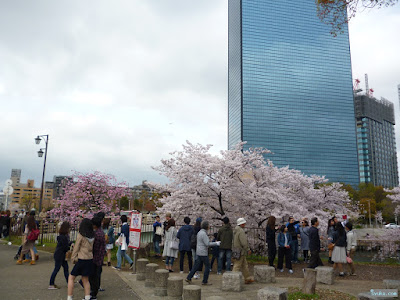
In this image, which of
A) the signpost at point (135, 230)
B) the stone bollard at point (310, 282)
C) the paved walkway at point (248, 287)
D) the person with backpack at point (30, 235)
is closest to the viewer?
the stone bollard at point (310, 282)

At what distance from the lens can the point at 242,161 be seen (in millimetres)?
16703

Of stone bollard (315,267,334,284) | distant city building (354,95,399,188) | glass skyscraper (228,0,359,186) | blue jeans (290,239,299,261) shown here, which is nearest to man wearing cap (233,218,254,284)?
stone bollard (315,267,334,284)

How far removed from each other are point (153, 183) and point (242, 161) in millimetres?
5452

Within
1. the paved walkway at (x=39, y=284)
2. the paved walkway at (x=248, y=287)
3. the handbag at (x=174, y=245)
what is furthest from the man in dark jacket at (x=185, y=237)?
the paved walkway at (x=39, y=284)

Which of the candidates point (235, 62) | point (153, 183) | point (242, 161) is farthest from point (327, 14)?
point (235, 62)

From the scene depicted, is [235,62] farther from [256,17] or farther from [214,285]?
[214,285]

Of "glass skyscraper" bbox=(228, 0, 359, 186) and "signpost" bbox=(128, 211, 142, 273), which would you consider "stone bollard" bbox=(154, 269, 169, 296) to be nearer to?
"signpost" bbox=(128, 211, 142, 273)

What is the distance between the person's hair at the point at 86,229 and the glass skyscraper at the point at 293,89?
106 m

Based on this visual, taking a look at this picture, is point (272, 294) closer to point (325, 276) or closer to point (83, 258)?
point (325, 276)

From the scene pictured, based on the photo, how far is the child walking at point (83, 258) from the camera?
6.36m

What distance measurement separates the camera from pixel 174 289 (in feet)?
22.4

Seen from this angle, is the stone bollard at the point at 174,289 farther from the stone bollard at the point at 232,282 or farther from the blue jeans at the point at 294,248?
the blue jeans at the point at 294,248

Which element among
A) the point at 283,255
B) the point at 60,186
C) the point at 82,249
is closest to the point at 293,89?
the point at 60,186

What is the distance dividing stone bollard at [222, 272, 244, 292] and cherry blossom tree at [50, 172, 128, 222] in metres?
10.4
